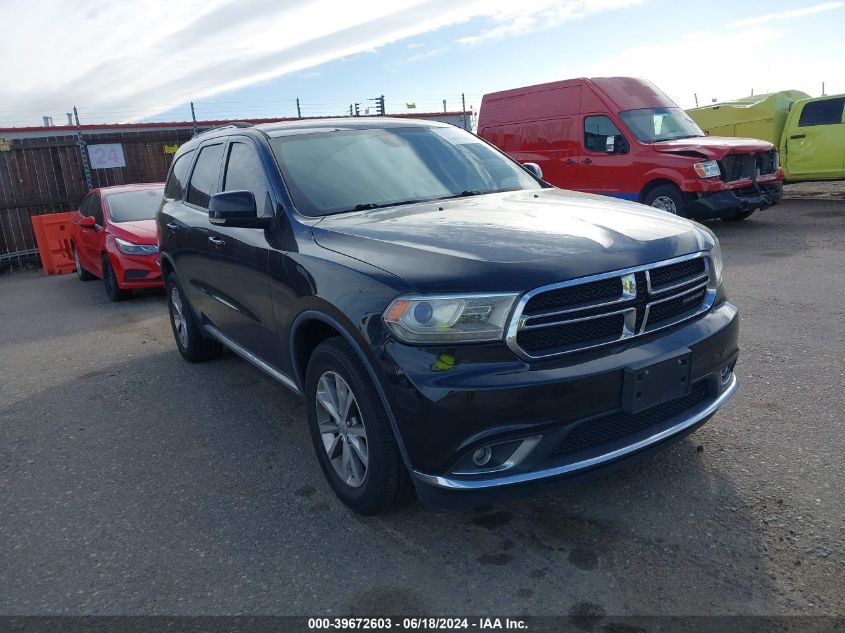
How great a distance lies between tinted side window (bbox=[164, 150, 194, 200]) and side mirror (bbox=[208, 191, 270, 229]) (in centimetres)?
210

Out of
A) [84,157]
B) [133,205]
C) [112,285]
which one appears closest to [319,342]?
[112,285]

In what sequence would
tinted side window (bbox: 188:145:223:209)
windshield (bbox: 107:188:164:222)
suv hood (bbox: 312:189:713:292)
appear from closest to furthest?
suv hood (bbox: 312:189:713:292), tinted side window (bbox: 188:145:223:209), windshield (bbox: 107:188:164:222)

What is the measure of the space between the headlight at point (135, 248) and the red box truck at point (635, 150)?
6.47m

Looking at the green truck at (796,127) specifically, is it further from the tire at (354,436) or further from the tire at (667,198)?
the tire at (354,436)

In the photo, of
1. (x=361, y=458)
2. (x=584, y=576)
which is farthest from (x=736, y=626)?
(x=361, y=458)

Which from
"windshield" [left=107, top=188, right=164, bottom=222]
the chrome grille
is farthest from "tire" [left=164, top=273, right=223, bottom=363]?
"windshield" [left=107, top=188, right=164, bottom=222]

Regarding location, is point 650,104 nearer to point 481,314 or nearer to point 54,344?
point 54,344

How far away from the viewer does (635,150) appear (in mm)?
10484

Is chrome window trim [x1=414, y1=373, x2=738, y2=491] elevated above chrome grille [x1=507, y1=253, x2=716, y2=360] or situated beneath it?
situated beneath

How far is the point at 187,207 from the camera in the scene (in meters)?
5.30

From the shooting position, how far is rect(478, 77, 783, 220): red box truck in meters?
9.91

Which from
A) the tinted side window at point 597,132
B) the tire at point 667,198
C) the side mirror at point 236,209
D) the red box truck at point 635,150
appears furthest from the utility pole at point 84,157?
the side mirror at point 236,209

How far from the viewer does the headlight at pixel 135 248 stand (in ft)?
29.0

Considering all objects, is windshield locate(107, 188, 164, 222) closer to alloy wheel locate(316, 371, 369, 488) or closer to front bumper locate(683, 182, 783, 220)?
alloy wheel locate(316, 371, 369, 488)
